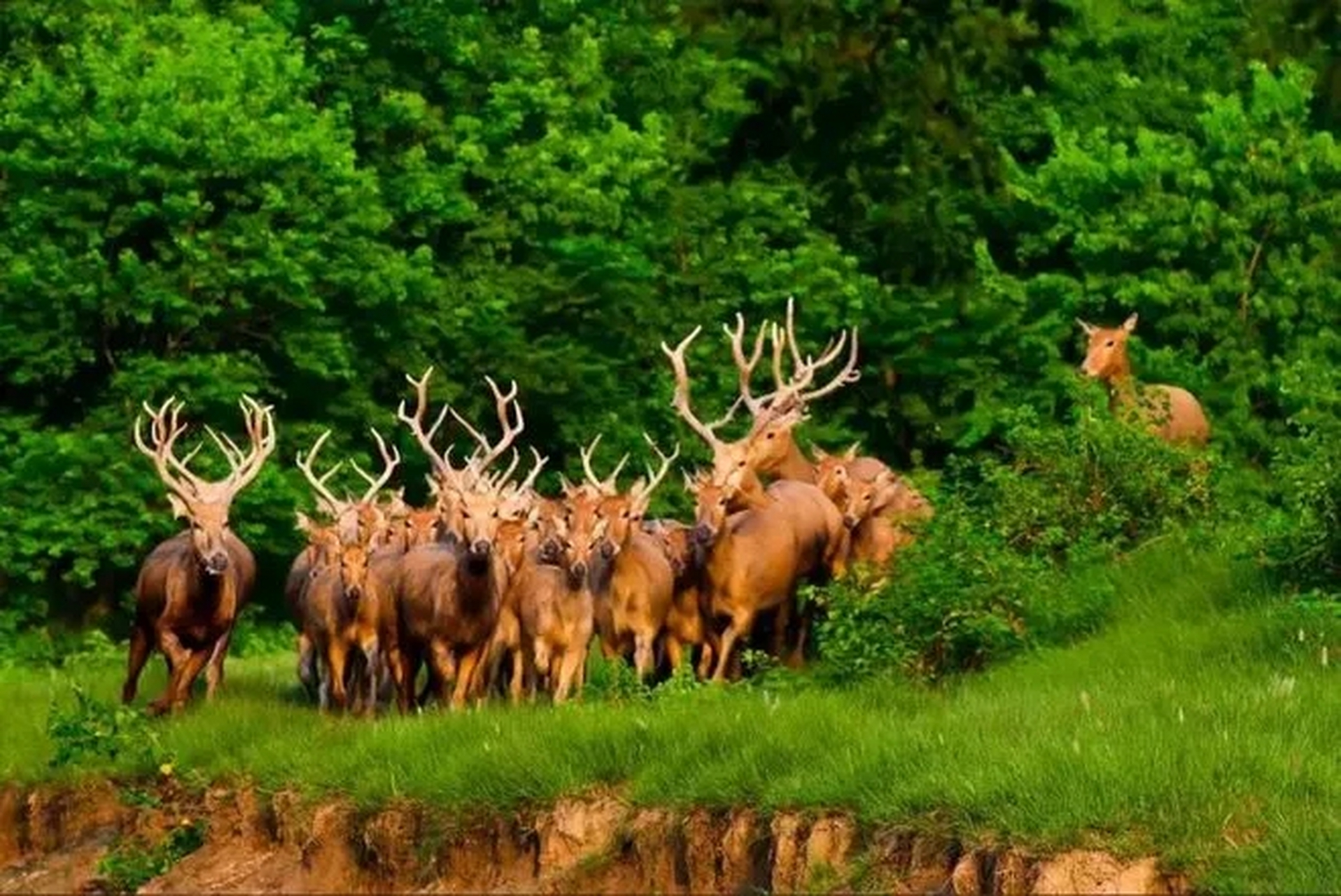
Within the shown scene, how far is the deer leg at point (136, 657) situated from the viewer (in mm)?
28875

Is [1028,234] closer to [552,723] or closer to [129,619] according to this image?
[129,619]

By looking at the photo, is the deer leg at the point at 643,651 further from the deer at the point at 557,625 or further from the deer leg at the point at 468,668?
the deer leg at the point at 468,668

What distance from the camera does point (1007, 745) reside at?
66.7ft

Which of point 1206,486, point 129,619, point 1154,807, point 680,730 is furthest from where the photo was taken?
point 129,619

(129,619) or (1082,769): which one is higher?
(1082,769)

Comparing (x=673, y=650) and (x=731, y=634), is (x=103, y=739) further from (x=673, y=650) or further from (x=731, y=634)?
(x=731, y=634)

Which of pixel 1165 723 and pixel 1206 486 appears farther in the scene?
pixel 1206 486

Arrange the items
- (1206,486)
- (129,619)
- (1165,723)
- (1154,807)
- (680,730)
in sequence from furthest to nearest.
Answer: (129,619) → (1206,486) → (680,730) → (1165,723) → (1154,807)

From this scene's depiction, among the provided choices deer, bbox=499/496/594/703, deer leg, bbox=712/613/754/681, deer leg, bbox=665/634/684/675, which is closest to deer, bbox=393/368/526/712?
deer, bbox=499/496/594/703

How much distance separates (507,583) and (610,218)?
17.6 m

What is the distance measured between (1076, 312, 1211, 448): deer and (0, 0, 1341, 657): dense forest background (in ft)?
8.51

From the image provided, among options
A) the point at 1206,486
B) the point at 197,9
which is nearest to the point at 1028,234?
the point at 197,9

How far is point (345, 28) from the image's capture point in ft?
150

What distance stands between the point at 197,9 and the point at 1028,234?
10.3m
